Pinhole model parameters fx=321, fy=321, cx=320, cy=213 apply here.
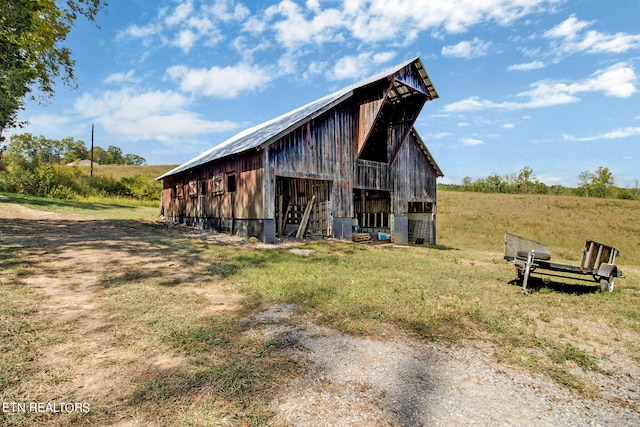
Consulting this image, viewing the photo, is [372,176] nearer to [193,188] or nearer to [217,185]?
[217,185]

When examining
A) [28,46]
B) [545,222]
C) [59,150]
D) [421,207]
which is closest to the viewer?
[28,46]

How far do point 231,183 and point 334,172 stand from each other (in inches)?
212

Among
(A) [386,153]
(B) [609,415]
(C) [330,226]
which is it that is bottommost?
(B) [609,415]

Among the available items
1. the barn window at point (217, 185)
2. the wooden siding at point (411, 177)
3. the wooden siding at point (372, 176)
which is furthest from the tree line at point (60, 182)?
the wooden siding at point (411, 177)

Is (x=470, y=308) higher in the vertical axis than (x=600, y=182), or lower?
lower

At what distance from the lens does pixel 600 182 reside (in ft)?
207

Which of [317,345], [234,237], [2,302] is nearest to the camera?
[317,345]

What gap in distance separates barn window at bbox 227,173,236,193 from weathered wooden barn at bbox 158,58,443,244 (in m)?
0.05

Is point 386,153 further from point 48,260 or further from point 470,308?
point 48,260

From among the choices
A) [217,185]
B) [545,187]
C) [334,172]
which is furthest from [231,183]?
[545,187]

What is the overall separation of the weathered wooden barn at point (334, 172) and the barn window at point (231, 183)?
53 mm

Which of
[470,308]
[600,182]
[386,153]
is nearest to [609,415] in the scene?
[470,308]

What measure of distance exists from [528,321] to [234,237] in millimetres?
12598

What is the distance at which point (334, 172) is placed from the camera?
16344 mm
